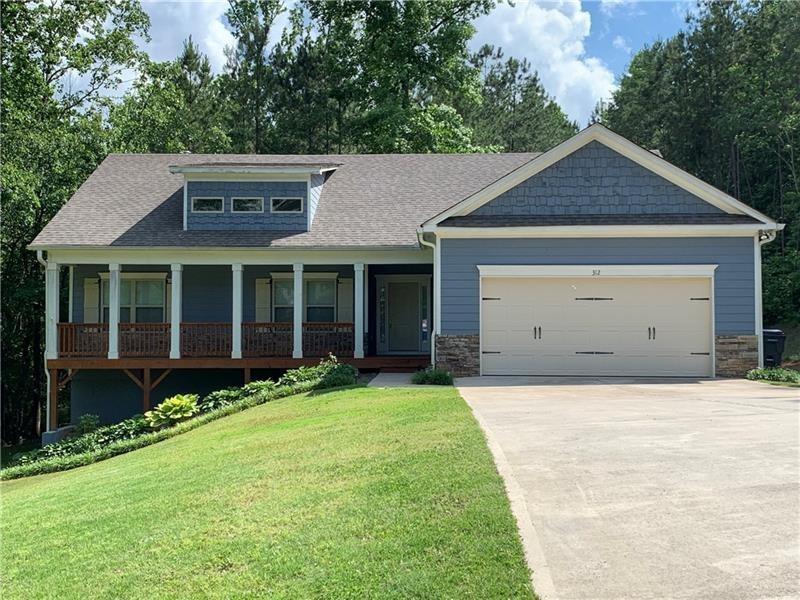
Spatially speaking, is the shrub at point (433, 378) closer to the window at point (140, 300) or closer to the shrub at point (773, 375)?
the shrub at point (773, 375)

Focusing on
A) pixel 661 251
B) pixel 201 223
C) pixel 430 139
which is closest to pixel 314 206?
pixel 201 223

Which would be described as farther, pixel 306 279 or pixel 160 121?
pixel 160 121

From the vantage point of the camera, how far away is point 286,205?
56.6 ft

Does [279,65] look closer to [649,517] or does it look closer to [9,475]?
[9,475]

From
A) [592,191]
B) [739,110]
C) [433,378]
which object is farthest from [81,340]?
[739,110]

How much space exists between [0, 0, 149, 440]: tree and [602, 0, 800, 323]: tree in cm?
2456

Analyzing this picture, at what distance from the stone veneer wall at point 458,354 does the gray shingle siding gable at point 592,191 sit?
2797 mm

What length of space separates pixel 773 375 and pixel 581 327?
3.81m

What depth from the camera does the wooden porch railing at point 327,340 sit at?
16703 millimetres

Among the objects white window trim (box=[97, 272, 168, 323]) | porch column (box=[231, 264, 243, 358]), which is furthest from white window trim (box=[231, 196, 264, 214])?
white window trim (box=[97, 272, 168, 323])

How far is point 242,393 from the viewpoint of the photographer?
13.7 metres

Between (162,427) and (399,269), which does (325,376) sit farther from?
(399,269)

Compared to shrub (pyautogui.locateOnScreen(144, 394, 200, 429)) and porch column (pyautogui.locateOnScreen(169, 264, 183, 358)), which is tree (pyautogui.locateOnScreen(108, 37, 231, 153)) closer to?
porch column (pyautogui.locateOnScreen(169, 264, 183, 358))

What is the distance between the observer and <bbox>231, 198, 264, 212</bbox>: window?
1725 cm
